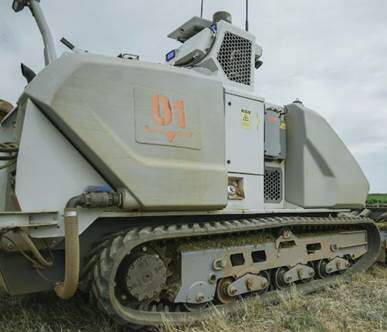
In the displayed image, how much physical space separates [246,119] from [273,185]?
37.5 inches

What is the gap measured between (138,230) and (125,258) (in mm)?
248

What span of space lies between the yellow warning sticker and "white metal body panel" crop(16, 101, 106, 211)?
5.92ft

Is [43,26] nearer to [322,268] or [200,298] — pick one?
[200,298]

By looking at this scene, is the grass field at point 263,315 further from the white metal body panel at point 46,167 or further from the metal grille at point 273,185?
the white metal body panel at point 46,167

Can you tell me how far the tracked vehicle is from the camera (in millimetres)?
3229

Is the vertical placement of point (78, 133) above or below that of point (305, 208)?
above

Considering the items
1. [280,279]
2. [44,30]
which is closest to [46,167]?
[44,30]

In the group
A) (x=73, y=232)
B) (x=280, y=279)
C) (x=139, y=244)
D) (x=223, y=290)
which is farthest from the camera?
(x=280, y=279)

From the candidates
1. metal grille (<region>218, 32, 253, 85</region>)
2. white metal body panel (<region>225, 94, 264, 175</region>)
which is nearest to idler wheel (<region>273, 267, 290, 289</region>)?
white metal body panel (<region>225, 94, 264, 175</region>)

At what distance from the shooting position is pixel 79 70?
334 centimetres

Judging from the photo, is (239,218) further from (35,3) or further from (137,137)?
(35,3)

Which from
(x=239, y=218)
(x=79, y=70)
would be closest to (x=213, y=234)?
(x=239, y=218)

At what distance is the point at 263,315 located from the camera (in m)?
3.97

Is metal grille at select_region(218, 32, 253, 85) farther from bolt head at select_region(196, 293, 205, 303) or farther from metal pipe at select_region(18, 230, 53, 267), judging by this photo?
metal pipe at select_region(18, 230, 53, 267)
